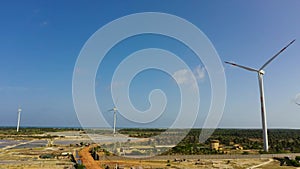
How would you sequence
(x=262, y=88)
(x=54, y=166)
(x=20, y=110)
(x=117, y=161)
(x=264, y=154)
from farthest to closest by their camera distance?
(x=20, y=110) → (x=262, y=88) → (x=264, y=154) → (x=117, y=161) → (x=54, y=166)

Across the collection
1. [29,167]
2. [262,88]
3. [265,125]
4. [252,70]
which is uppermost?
[252,70]

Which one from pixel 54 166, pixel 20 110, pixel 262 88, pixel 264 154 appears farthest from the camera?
pixel 20 110

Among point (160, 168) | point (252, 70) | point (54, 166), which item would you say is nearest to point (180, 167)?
point (160, 168)

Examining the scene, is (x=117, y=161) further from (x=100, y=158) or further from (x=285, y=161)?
(x=285, y=161)

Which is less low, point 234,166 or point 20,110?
point 20,110

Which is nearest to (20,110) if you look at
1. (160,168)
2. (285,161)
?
(160,168)

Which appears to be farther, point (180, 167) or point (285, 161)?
point (285, 161)

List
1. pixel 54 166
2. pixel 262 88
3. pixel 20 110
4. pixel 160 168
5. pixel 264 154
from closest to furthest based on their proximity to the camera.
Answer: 1. pixel 160 168
2. pixel 54 166
3. pixel 264 154
4. pixel 262 88
5. pixel 20 110

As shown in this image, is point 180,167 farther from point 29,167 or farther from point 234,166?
Answer: point 29,167

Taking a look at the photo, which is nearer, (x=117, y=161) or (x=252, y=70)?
(x=117, y=161)
